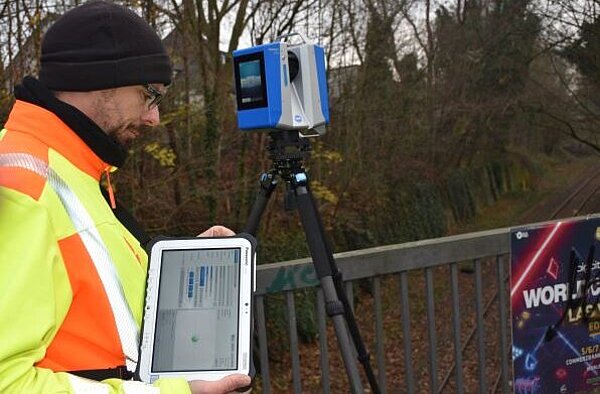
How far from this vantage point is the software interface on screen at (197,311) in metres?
1.28

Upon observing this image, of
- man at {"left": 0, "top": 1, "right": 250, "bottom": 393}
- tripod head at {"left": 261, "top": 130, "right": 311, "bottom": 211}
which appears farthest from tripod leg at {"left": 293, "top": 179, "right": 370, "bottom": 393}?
man at {"left": 0, "top": 1, "right": 250, "bottom": 393}

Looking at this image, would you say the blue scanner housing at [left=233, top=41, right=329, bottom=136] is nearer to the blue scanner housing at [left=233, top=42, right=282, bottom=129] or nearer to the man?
the blue scanner housing at [left=233, top=42, right=282, bottom=129]

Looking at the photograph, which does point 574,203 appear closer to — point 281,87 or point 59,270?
point 281,87

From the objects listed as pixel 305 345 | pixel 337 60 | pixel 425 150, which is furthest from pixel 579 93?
pixel 305 345

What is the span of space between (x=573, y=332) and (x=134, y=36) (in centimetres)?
214

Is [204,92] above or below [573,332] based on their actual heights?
above

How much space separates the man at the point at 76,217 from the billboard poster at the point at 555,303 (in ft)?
5.18

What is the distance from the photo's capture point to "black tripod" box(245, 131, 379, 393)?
1.99 meters

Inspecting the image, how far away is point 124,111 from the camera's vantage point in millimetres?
1311

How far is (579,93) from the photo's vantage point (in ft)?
51.1

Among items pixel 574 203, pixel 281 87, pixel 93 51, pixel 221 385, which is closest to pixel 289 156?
pixel 281 87

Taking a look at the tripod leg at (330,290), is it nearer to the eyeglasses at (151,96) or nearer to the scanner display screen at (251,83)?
the scanner display screen at (251,83)

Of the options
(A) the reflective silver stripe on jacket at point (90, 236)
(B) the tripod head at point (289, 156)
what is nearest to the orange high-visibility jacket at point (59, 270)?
(A) the reflective silver stripe on jacket at point (90, 236)

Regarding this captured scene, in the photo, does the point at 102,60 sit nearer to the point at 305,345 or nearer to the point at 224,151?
the point at 224,151
